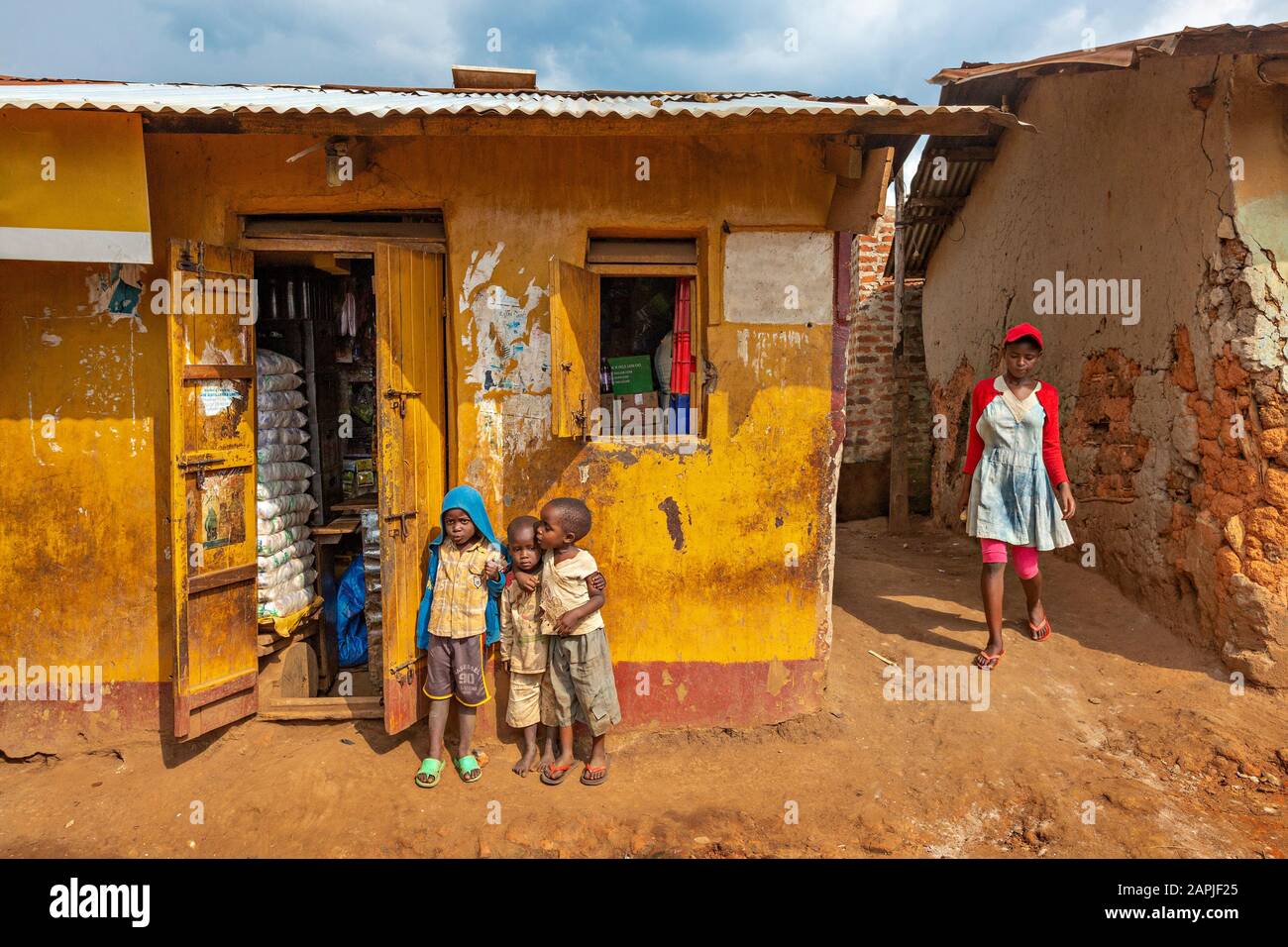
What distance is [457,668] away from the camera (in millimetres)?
3883

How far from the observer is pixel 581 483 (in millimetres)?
4039

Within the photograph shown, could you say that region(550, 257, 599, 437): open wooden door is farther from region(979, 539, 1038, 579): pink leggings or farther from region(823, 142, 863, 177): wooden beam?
region(979, 539, 1038, 579): pink leggings

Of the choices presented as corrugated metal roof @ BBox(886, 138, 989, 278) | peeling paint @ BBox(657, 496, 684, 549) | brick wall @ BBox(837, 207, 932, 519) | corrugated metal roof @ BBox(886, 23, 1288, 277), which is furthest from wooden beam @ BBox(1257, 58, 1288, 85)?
brick wall @ BBox(837, 207, 932, 519)

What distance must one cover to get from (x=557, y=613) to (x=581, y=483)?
0.71 m

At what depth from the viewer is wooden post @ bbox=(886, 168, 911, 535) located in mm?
8805

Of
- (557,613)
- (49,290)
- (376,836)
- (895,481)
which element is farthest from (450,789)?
(895,481)

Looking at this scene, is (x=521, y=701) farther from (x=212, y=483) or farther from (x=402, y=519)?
(x=212, y=483)

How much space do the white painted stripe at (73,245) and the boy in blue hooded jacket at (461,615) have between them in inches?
73.8

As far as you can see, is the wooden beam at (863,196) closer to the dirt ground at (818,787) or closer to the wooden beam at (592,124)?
the wooden beam at (592,124)

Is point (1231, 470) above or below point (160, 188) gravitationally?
below

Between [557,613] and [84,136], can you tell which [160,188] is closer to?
[84,136]

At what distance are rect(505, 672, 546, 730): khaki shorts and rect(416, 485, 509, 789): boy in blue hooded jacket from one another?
168mm

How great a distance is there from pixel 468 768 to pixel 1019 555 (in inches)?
136

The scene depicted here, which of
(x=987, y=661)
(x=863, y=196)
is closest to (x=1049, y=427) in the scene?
(x=987, y=661)
